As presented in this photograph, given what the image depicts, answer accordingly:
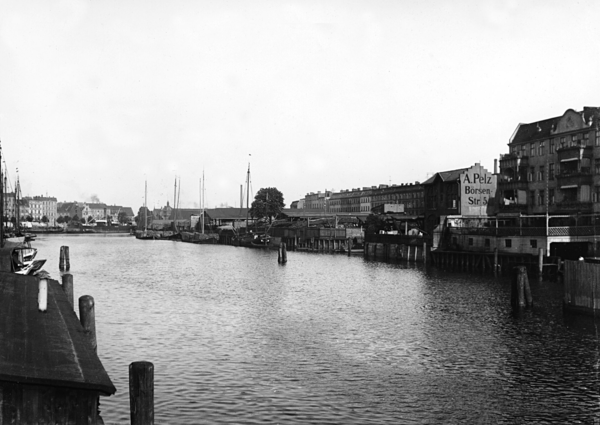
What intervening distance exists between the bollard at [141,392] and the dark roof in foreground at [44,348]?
0.84 m

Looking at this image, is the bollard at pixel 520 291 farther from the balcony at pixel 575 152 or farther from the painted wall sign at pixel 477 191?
the painted wall sign at pixel 477 191

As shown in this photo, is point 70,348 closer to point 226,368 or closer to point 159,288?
point 226,368

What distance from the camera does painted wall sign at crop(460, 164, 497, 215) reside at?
92.2m

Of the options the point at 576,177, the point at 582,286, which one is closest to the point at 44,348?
the point at 582,286

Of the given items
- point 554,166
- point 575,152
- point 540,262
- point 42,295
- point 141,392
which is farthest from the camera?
point 554,166

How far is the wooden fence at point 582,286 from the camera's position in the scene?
108ft

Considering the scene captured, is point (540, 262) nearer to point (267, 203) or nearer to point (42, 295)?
point (42, 295)

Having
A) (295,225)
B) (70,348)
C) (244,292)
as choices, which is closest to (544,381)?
(70,348)

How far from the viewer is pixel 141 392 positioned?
44.6ft

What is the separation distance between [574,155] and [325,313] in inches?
2174

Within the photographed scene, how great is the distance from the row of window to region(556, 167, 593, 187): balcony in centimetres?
382

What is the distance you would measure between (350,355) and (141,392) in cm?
1448

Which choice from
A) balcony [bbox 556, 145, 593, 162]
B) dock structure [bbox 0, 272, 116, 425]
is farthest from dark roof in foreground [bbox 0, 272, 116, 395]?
balcony [bbox 556, 145, 593, 162]

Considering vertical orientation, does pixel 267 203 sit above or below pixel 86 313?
above
